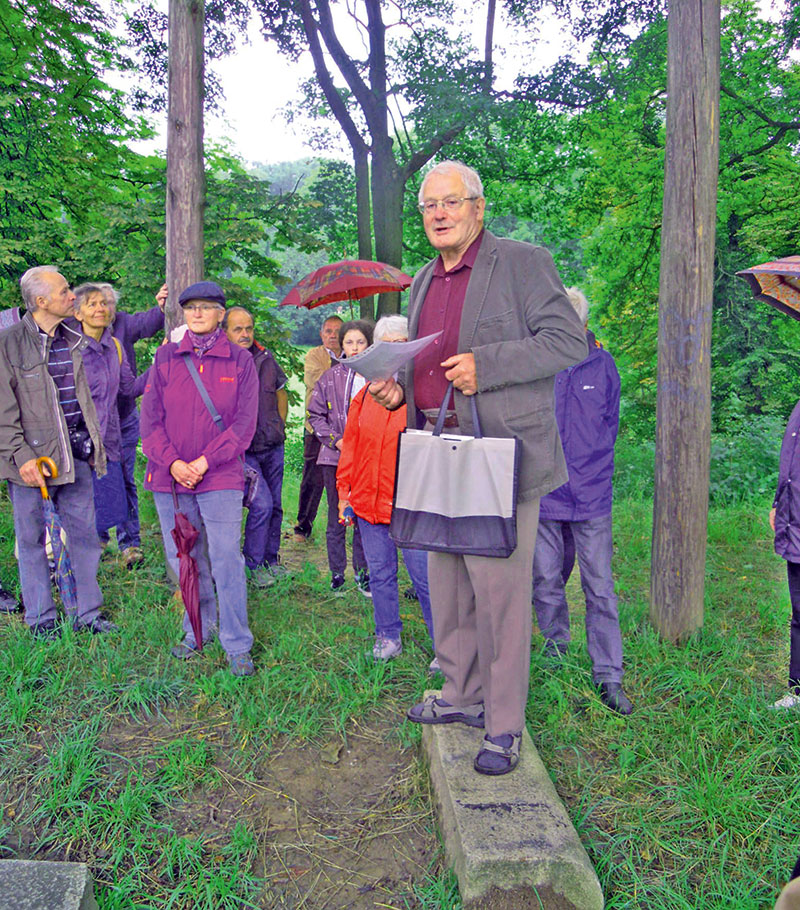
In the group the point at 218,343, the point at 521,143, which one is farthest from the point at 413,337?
the point at 521,143

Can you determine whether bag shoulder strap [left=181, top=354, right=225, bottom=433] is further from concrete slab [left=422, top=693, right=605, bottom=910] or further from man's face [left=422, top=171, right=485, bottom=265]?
concrete slab [left=422, top=693, right=605, bottom=910]

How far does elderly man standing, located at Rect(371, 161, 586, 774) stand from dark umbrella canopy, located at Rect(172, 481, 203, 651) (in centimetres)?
166

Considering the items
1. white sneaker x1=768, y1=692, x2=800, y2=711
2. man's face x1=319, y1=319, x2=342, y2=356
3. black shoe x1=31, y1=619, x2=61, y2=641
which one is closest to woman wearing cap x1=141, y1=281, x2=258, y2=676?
black shoe x1=31, y1=619, x2=61, y2=641

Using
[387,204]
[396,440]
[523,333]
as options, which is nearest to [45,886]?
[523,333]

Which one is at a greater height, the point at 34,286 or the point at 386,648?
the point at 34,286

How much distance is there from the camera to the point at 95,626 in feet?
14.3

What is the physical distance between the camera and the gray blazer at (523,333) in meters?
2.59

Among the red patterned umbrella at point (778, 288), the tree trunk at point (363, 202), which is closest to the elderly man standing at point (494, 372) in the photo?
the red patterned umbrella at point (778, 288)

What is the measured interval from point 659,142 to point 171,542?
31.8 ft

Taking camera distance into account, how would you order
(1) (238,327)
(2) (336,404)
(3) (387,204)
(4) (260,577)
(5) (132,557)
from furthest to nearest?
(3) (387,204), (5) (132,557), (4) (260,577), (1) (238,327), (2) (336,404)

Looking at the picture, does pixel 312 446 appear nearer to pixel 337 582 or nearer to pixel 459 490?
pixel 337 582

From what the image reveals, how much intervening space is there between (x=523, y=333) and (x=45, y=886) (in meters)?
2.38

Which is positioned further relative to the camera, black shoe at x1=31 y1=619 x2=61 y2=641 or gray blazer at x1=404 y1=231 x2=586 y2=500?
black shoe at x1=31 y1=619 x2=61 y2=641

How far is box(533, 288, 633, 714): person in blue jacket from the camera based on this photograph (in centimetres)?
365
